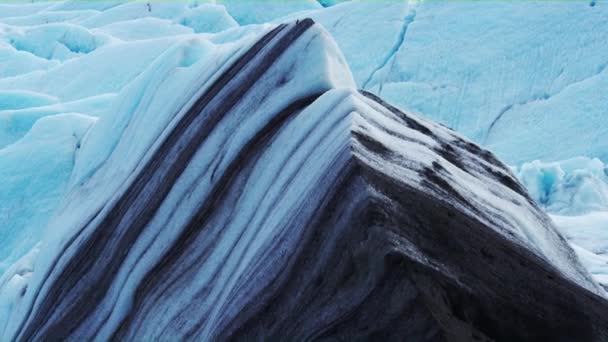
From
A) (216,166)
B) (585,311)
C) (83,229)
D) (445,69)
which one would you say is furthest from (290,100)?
(445,69)

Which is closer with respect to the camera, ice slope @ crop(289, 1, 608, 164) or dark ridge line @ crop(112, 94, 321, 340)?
dark ridge line @ crop(112, 94, 321, 340)

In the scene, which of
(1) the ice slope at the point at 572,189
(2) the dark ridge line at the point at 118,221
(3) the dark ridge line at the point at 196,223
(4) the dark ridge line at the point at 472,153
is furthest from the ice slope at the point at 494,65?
(3) the dark ridge line at the point at 196,223

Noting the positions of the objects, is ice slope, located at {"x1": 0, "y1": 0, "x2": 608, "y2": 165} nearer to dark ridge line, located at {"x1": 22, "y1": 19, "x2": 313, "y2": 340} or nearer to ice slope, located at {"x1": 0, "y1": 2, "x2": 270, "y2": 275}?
ice slope, located at {"x1": 0, "y1": 2, "x2": 270, "y2": 275}

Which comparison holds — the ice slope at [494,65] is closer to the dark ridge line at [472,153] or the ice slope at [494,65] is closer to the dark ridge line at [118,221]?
the dark ridge line at [472,153]

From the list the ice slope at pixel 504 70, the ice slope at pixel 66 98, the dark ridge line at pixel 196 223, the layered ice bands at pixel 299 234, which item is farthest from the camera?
the ice slope at pixel 504 70

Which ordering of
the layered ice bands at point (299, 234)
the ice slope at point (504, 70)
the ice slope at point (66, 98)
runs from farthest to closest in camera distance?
1. the ice slope at point (504, 70)
2. the ice slope at point (66, 98)
3. the layered ice bands at point (299, 234)

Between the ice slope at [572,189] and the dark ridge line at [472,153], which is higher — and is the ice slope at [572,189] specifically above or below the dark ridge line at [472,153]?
below

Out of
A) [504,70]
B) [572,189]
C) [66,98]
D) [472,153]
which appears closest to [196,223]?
[472,153]

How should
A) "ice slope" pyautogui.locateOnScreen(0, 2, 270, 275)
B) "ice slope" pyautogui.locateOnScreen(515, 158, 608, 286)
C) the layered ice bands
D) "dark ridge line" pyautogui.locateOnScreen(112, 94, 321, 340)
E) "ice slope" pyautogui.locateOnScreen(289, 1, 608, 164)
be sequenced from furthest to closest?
"ice slope" pyautogui.locateOnScreen(289, 1, 608, 164)
"ice slope" pyautogui.locateOnScreen(515, 158, 608, 286)
"ice slope" pyautogui.locateOnScreen(0, 2, 270, 275)
"dark ridge line" pyautogui.locateOnScreen(112, 94, 321, 340)
the layered ice bands

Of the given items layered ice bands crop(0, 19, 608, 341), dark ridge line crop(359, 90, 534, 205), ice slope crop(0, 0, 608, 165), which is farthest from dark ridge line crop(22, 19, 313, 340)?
ice slope crop(0, 0, 608, 165)

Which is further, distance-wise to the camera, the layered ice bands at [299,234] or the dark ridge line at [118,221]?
the dark ridge line at [118,221]
